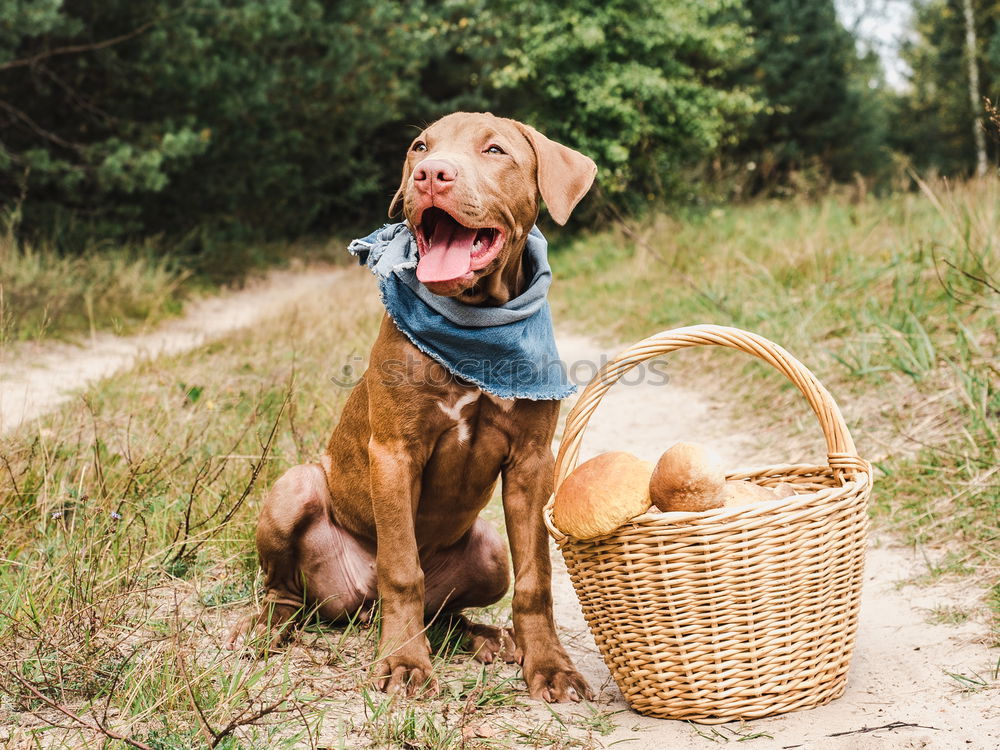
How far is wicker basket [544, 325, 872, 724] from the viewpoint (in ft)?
7.03

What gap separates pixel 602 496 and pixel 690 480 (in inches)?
9.1

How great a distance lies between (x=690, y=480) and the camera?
223 cm

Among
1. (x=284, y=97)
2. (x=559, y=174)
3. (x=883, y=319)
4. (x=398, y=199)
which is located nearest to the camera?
(x=559, y=174)

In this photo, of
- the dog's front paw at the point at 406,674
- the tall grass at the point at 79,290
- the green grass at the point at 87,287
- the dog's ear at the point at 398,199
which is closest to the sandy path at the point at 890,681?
the dog's front paw at the point at 406,674

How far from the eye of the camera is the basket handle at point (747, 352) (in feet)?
7.98

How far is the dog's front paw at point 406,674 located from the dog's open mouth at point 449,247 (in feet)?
3.49

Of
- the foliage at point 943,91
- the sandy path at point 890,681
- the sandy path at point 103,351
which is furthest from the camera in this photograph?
the foliage at point 943,91

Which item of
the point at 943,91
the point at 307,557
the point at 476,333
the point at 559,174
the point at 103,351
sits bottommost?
the point at 103,351

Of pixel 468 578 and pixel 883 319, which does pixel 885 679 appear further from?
pixel 883 319

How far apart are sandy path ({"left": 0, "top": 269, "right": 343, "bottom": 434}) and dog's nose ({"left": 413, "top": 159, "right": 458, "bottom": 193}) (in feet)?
6.54

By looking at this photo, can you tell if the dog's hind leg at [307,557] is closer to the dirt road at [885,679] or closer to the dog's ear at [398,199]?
the dirt road at [885,679]

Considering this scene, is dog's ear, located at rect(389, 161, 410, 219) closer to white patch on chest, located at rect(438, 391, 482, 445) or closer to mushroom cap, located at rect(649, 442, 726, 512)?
white patch on chest, located at rect(438, 391, 482, 445)

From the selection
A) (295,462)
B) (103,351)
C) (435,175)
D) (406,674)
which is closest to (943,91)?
(103,351)

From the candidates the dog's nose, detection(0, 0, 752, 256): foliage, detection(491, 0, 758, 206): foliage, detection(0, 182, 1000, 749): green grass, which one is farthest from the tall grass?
detection(491, 0, 758, 206): foliage
